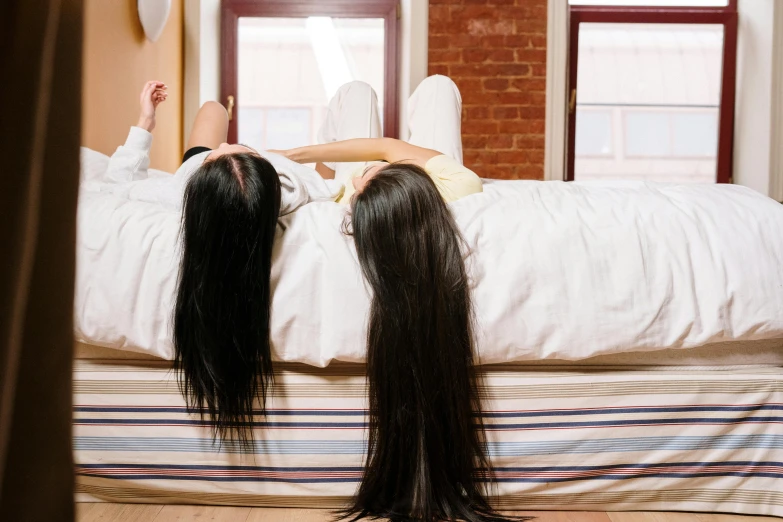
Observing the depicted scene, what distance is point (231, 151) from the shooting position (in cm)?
122

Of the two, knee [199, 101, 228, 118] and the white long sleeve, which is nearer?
the white long sleeve

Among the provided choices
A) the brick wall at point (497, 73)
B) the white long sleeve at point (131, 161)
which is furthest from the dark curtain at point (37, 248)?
Answer: the brick wall at point (497, 73)

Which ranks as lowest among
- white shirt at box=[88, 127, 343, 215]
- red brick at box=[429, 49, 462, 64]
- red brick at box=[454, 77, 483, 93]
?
white shirt at box=[88, 127, 343, 215]

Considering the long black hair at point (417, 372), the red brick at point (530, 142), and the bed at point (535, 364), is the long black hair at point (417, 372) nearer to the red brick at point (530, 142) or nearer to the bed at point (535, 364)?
the bed at point (535, 364)

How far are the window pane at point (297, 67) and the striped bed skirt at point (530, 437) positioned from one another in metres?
3.02

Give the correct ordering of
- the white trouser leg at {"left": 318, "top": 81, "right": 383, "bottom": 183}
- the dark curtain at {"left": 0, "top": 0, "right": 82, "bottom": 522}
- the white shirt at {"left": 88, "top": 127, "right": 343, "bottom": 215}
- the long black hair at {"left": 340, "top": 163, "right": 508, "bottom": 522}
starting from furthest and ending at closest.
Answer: the white trouser leg at {"left": 318, "top": 81, "right": 383, "bottom": 183} → the white shirt at {"left": 88, "top": 127, "right": 343, "bottom": 215} → the long black hair at {"left": 340, "top": 163, "right": 508, "bottom": 522} → the dark curtain at {"left": 0, "top": 0, "right": 82, "bottom": 522}

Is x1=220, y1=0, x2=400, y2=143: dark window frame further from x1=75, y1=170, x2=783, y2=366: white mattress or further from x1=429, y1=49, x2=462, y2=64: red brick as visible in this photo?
x1=75, y1=170, x2=783, y2=366: white mattress

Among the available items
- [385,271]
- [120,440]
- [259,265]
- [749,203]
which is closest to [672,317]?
[749,203]

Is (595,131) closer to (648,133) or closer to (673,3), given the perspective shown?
(648,133)

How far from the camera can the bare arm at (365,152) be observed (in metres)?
1.87

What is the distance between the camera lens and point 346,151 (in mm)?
1969

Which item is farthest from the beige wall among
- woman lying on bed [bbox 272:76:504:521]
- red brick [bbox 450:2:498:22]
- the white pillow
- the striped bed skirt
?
red brick [bbox 450:2:498:22]

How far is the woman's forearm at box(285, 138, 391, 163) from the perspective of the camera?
6.30 ft

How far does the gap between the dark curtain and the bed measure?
86 cm
